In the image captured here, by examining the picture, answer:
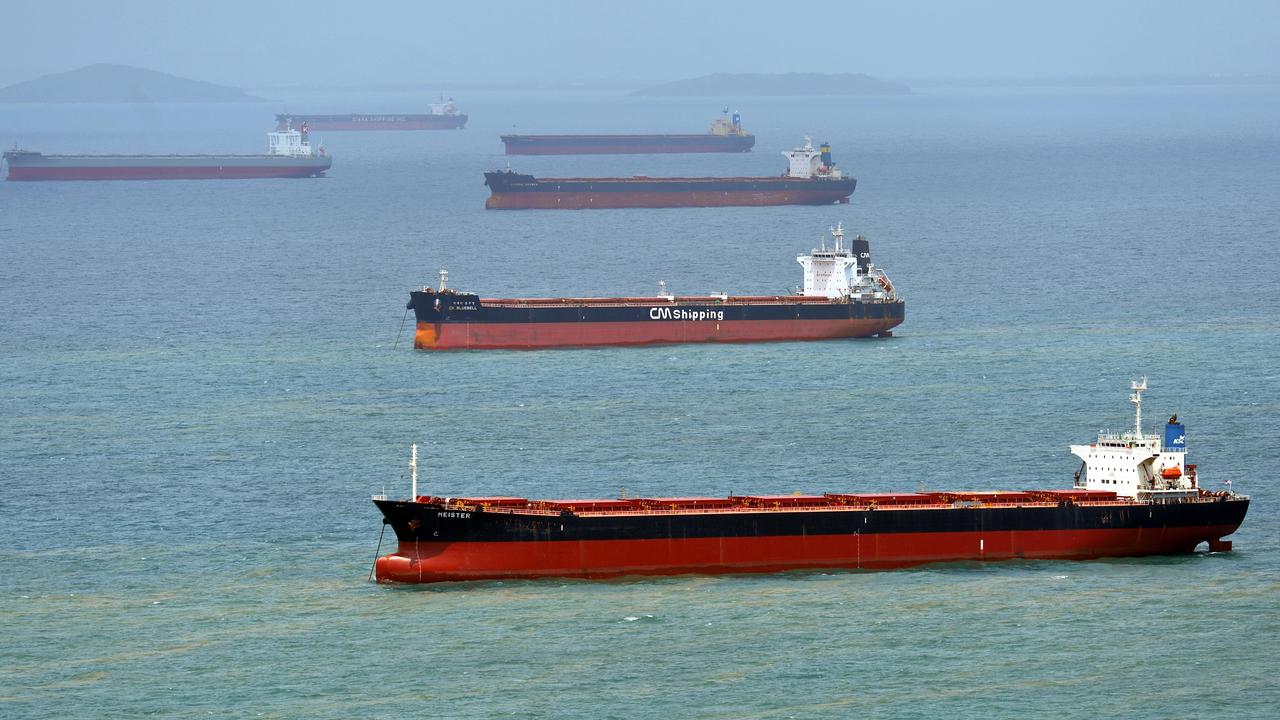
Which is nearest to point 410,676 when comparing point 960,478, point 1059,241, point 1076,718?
point 1076,718

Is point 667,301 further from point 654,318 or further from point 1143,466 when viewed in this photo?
point 1143,466

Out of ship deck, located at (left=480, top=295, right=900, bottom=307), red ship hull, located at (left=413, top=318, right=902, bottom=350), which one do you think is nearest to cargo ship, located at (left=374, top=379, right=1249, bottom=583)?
red ship hull, located at (left=413, top=318, right=902, bottom=350)

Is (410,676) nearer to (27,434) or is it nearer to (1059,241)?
(27,434)

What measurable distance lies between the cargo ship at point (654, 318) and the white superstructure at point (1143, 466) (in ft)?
142

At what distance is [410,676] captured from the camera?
182 ft

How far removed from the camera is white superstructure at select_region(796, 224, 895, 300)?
114m

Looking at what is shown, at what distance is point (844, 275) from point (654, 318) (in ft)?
37.3

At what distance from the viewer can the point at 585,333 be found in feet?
363

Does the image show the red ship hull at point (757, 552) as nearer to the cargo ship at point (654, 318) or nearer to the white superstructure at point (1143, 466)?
the white superstructure at point (1143, 466)

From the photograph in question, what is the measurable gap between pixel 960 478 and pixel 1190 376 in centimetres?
2618

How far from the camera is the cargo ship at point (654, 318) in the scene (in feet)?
362

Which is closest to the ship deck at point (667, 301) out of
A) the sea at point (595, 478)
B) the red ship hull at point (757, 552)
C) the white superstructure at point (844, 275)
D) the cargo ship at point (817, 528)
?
the white superstructure at point (844, 275)

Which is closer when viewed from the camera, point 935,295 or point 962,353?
point 962,353

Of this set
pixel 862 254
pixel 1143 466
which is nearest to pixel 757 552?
pixel 1143 466
